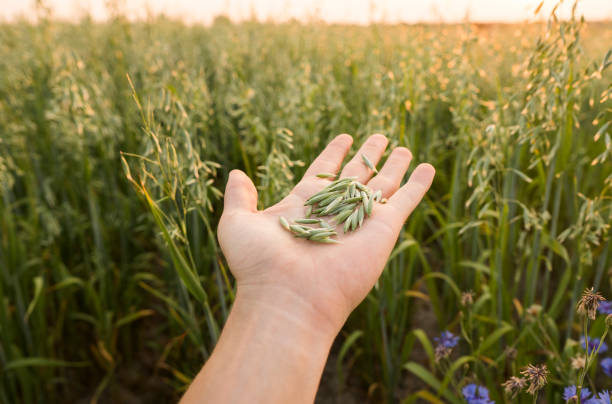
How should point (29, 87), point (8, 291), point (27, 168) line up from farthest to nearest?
point (29, 87) → point (27, 168) → point (8, 291)

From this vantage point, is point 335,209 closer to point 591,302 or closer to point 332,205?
point 332,205

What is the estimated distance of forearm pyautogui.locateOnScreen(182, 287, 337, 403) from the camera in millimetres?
1090

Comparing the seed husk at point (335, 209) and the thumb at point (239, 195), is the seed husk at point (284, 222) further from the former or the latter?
the thumb at point (239, 195)

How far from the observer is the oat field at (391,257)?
167 cm

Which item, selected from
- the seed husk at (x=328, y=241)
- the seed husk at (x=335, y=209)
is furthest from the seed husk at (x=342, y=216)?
the seed husk at (x=328, y=241)

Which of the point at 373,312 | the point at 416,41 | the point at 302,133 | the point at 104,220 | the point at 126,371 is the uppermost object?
the point at 416,41

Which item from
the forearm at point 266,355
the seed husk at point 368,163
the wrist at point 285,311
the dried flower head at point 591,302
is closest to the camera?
the dried flower head at point 591,302

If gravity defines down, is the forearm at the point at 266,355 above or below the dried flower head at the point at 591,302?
below

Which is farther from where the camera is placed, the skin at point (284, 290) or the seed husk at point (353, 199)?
the seed husk at point (353, 199)

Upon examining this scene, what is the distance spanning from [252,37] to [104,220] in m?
3.16

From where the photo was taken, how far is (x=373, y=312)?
7.08 feet

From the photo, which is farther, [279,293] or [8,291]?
[8,291]

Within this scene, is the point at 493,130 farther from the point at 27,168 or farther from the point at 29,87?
the point at 29,87

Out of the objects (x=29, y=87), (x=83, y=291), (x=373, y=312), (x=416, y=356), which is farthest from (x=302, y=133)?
(x=29, y=87)
